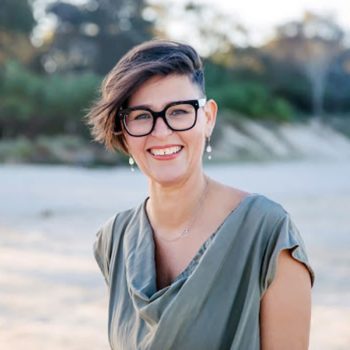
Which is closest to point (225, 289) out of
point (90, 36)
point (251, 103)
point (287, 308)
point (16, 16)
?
point (287, 308)

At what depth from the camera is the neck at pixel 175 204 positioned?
171 centimetres

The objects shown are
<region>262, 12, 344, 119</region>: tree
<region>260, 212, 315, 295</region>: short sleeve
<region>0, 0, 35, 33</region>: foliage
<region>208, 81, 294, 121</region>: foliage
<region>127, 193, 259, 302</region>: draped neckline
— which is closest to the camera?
<region>260, 212, 315, 295</region>: short sleeve

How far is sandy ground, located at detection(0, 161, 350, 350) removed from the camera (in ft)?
14.7

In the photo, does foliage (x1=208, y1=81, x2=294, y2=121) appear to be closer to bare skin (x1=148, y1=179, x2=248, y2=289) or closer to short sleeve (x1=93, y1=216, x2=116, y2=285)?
short sleeve (x1=93, y1=216, x2=116, y2=285)

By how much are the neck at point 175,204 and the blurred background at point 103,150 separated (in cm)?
49

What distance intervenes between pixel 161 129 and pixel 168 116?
34 millimetres

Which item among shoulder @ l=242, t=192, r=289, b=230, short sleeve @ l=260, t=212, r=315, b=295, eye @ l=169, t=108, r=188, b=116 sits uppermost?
eye @ l=169, t=108, r=188, b=116

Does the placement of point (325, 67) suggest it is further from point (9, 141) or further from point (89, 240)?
point (89, 240)

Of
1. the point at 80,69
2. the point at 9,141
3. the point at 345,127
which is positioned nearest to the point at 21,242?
the point at 9,141

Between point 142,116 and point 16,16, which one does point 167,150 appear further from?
point 16,16

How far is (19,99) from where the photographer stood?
20.8 metres

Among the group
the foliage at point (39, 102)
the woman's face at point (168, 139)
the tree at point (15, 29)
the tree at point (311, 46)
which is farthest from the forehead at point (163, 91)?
the tree at point (311, 46)

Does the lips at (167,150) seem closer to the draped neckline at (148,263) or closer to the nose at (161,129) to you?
the nose at (161,129)

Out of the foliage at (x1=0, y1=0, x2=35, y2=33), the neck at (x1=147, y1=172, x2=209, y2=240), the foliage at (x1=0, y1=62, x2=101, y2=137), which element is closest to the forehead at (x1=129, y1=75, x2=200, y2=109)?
the neck at (x1=147, y1=172, x2=209, y2=240)
